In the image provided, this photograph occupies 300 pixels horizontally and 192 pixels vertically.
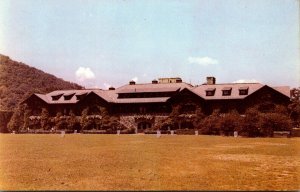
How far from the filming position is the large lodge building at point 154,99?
61.5 meters

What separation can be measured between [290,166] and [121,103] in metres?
50.9

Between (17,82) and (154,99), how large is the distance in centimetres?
5626

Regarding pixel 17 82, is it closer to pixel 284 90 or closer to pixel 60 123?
pixel 60 123

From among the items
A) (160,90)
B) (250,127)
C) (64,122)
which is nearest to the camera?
(250,127)

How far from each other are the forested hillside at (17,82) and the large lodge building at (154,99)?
68.4ft

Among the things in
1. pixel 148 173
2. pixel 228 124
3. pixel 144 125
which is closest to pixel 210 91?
pixel 144 125


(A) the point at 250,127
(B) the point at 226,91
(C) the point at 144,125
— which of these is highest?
(B) the point at 226,91

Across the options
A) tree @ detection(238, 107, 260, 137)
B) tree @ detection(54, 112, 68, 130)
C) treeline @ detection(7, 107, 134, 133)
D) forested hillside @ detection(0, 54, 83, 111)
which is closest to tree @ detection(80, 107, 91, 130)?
treeline @ detection(7, 107, 134, 133)

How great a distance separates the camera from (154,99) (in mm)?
67062

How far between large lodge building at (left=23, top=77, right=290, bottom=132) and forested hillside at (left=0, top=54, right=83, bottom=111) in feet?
68.4

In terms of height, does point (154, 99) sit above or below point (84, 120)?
above

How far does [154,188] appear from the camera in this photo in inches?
514

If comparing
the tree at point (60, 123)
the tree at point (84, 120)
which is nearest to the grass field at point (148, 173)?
the tree at point (84, 120)

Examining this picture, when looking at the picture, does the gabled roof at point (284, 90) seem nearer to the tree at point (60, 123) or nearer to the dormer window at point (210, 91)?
the dormer window at point (210, 91)
